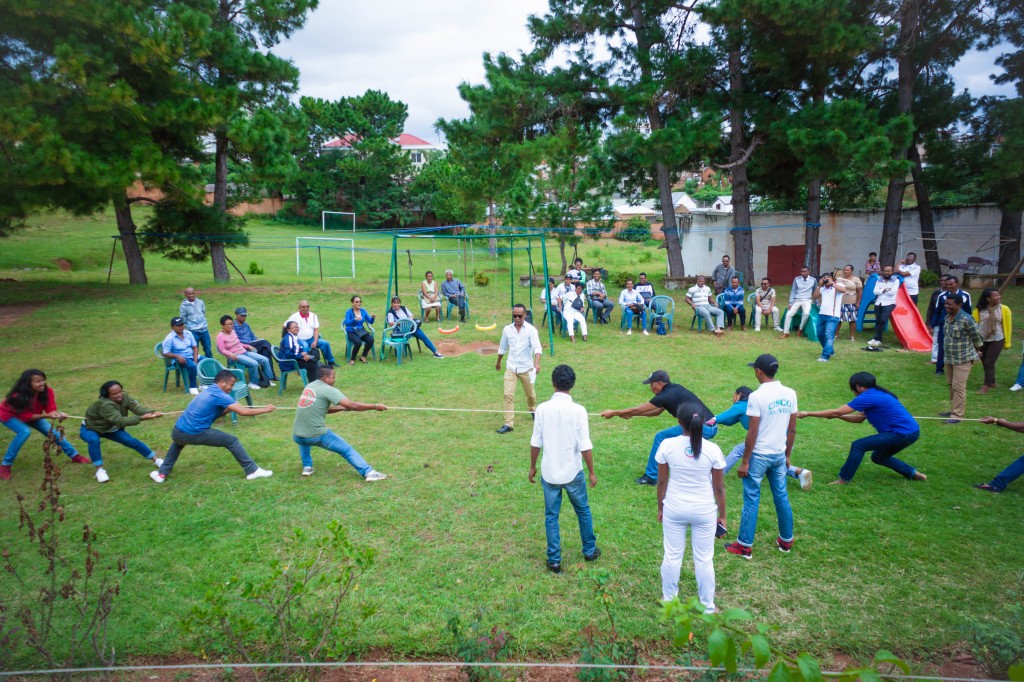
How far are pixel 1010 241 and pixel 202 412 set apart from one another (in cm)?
2490

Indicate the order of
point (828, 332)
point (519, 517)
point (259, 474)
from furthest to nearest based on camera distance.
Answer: point (828, 332) → point (259, 474) → point (519, 517)

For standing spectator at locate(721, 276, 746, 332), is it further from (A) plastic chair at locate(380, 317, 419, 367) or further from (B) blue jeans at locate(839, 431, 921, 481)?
(B) blue jeans at locate(839, 431, 921, 481)

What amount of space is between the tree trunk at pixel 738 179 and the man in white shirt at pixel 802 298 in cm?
673

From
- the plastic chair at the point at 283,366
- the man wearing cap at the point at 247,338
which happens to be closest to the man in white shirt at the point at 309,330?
the plastic chair at the point at 283,366

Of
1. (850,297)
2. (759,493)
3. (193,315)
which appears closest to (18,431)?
(193,315)

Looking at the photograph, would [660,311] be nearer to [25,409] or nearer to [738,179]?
[738,179]

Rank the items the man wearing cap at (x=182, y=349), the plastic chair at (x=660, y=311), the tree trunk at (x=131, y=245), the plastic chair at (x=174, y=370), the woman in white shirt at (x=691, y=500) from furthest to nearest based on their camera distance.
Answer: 1. the tree trunk at (x=131, y=245)
2. the plastic chair at (x=660, y=311)
3. the plastic chair at (x=174, y=370)
4. the man wearing cap at (x=182, y=349)
5. the woman in white shirt at (x=691, y=500)

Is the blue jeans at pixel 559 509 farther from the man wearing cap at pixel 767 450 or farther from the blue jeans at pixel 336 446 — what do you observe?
the blue jeans at pixel 336 446

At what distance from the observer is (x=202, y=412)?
7.10 meters

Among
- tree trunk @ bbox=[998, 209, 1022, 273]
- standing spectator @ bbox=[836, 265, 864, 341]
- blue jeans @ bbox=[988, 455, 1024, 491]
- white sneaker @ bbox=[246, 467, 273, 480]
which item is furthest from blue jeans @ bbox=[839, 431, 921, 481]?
tree trunk @ bbox=[998, 209, 1022, 273]

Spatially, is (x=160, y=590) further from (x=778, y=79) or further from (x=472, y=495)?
(x=778, y=79)

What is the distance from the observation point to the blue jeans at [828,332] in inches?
490

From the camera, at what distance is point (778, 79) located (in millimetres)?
19625

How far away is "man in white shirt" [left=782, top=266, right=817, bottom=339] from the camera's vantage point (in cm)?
1437
